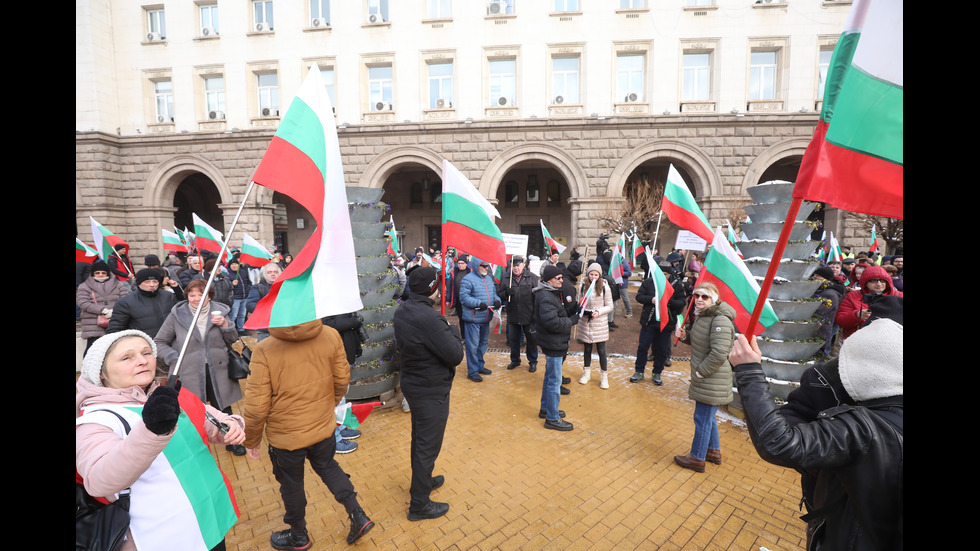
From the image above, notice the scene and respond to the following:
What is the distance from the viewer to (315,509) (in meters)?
3.42

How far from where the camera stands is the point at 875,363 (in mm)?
1551

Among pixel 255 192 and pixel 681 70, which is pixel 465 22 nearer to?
pixel 681 70

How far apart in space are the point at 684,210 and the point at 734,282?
1.83 meters

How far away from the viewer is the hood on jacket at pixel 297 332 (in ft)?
8.74

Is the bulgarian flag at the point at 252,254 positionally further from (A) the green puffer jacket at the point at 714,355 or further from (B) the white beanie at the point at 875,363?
(B) the white beanie at the point at 875,363

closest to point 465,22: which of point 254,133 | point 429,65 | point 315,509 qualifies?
point 429,65

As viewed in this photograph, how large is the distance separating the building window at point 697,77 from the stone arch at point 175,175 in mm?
19978

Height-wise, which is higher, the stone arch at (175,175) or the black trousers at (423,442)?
the stone arch at (175,175)

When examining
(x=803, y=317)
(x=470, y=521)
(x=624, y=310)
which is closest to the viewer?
(x=470, y=521)

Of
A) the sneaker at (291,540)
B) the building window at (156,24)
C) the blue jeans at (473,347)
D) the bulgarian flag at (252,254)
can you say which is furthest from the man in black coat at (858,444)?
the building window at (156,24)

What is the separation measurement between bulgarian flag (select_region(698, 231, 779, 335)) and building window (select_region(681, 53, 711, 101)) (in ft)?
48.3

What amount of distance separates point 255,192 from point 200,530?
1774cm

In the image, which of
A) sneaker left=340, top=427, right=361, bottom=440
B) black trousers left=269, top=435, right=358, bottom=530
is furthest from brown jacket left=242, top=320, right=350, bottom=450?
sneaker left=340, top=427, right=361, bottom=440

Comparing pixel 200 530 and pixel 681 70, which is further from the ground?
pixel 681 70
